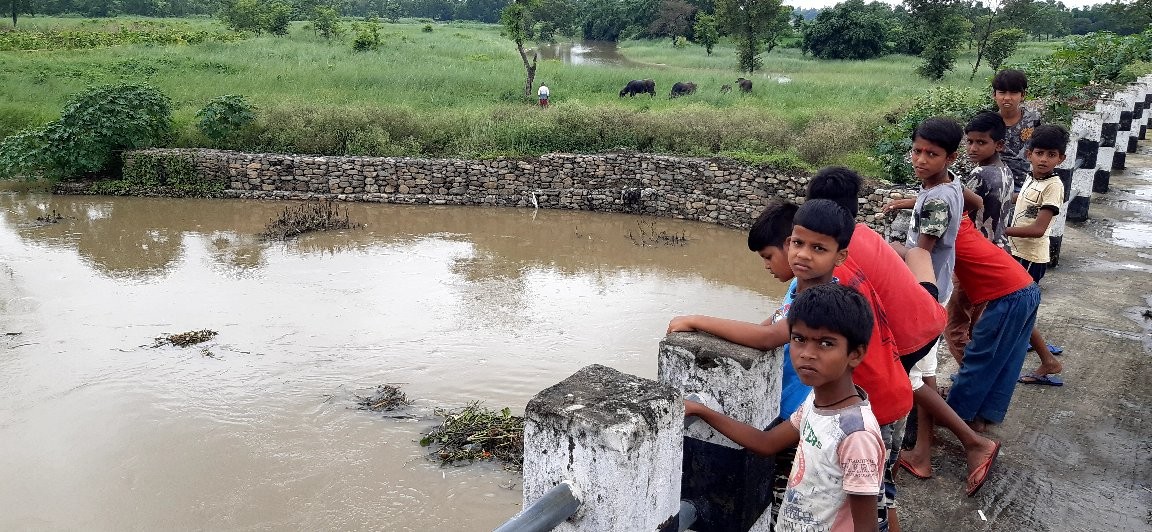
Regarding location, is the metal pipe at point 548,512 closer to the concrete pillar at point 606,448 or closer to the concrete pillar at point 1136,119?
the concrete pillar at point 606,448

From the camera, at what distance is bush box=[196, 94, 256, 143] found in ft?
56.0

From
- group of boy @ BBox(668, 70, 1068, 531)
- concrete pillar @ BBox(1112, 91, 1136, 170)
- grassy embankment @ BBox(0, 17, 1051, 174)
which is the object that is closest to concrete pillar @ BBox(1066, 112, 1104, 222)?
concrete pillar @ BBox(1112, 91, 1136, 170)

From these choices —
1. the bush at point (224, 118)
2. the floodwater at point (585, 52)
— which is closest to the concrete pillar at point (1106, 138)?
the bush at point (224, 118)

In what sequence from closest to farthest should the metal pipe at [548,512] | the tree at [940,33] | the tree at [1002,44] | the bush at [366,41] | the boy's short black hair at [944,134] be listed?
the metal pipe at [548,512], the boy's short black hair at [944,134], the tree at [940,33], the tree at [1002,44], the bush at [366,41]

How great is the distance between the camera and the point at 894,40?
119 ft

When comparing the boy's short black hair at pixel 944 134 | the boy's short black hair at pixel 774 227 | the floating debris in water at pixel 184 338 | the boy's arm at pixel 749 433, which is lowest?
the floating debris in water at pixel 184 338

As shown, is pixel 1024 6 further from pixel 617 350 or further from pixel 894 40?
pixel 617 350

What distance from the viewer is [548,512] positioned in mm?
1717

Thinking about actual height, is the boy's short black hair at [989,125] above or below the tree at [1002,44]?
below

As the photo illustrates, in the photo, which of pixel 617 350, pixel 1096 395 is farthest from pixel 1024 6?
pixel 1096 395

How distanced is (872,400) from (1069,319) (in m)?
3.81

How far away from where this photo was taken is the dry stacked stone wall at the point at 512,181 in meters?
15.0

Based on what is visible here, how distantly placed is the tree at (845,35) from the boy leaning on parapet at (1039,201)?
32.7 meters

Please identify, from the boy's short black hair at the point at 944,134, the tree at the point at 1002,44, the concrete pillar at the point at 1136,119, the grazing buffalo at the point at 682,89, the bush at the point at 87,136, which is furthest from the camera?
the tree at the point at 1002,44
